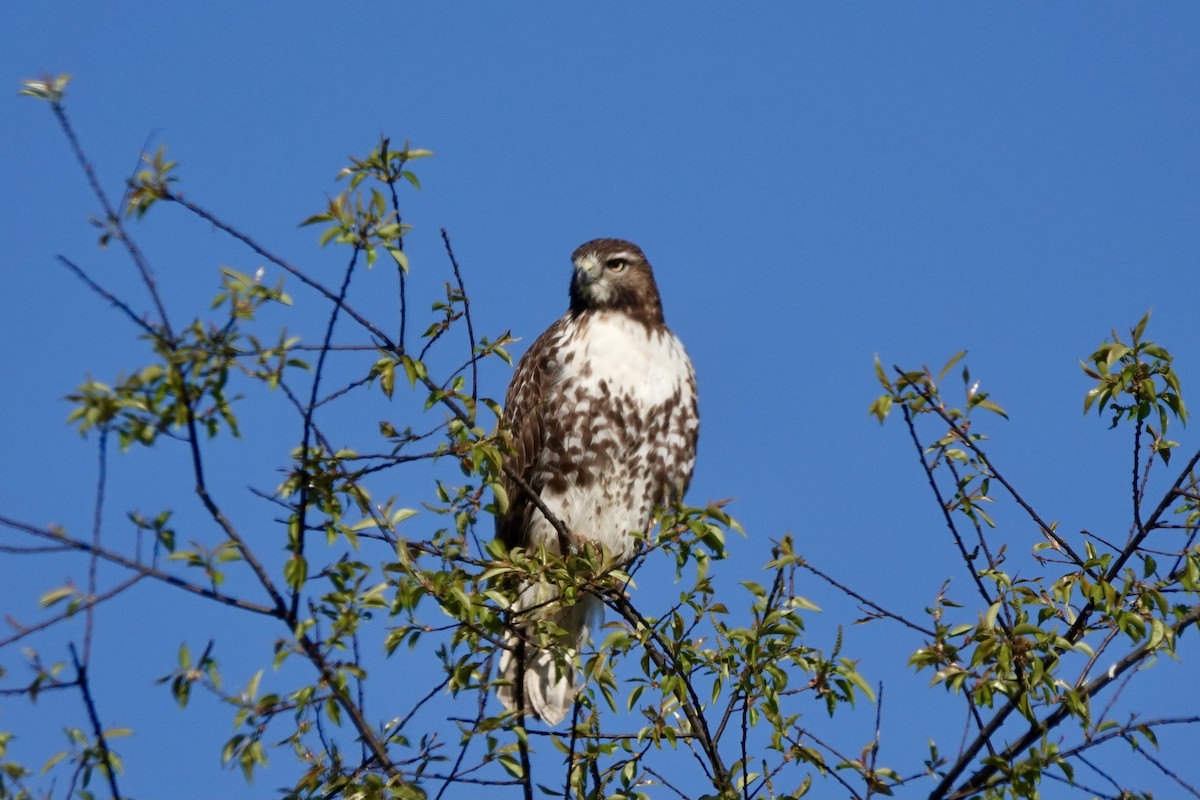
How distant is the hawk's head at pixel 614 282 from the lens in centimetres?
643

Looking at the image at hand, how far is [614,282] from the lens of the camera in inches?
255

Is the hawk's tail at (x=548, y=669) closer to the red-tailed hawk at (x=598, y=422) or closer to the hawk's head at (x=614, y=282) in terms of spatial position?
the red-tailed hawk at (x=598, y=422)

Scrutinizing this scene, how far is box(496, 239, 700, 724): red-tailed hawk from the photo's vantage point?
614cm

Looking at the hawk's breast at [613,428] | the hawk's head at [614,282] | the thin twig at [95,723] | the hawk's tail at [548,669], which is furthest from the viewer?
the hawk's head at [614,282]

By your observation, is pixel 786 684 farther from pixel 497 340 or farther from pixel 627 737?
pixel 497 340

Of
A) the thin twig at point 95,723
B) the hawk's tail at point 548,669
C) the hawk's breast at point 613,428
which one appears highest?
the hawk's breast at point 613,428

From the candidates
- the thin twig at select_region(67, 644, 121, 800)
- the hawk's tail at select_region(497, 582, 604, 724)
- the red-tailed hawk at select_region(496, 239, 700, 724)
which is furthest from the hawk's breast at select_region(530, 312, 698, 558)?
the thin twig at select_region(67, 644, 121, 800)

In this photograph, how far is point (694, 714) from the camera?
4.61 m

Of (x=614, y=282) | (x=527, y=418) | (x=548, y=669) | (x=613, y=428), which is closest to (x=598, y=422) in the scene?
(x=613, y=428)

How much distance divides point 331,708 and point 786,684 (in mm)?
1472

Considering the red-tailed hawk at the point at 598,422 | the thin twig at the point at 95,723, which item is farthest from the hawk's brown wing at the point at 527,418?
the thin twig at the point at 95,723

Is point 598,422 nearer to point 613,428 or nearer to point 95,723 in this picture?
point 613,428

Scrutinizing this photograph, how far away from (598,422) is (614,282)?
0.74 m

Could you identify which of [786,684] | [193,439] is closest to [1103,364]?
[786,684]
